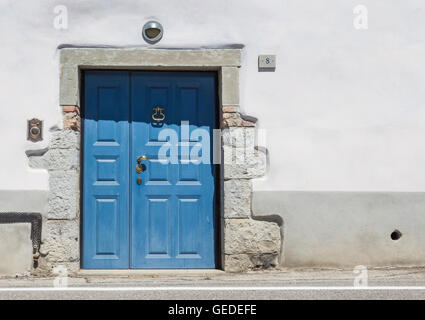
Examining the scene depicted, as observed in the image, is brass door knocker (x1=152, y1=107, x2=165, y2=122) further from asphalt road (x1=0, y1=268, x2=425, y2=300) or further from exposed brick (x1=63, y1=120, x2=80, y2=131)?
asphalt road (x1=0, y1=268, x2=425, y2=300)

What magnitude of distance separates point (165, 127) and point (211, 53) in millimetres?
886

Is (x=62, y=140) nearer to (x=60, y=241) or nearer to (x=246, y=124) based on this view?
(x=60, y=241)

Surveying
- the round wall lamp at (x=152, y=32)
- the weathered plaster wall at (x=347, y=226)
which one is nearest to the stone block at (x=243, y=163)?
the weathered plaster wall at (x=347, y=226)

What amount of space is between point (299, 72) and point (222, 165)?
1.23 m

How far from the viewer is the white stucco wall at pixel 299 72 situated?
6.74 metres

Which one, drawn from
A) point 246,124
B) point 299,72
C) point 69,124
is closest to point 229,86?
point 246,124

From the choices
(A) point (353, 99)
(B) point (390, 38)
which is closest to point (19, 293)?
(A) point (353, 99)

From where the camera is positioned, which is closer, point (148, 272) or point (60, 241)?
point (60, 241)

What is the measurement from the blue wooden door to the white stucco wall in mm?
473

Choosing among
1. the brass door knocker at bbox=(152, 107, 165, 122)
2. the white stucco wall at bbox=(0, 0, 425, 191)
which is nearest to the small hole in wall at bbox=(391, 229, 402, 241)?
the white stucco wall at bbox=(0, 0, 425, 191)

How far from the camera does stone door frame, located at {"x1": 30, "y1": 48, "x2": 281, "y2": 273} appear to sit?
6.64 meters

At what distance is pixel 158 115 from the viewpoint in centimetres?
691

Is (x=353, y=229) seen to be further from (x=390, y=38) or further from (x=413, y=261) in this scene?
→ (x=390, y=38)

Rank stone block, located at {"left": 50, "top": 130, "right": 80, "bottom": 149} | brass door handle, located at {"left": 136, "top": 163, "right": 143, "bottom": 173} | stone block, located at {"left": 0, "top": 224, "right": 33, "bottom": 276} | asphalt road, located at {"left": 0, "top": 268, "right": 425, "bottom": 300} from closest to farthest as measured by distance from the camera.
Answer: asphalt road, located at {"left": 0, "top": 268, "right": 425, "bottom": 300} < stone block, located at {"left": 0, "top": 224, "right": 33, "bottom": 276} < stone block, located at {"left": 50, "top": 130, "right": 80, "bottom": 149} < brass door handle, located at {"left": 136, "top": 163, "right": 143, "bottom": 173}
